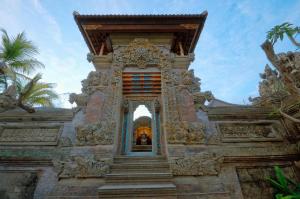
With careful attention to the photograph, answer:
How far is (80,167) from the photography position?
536 centimetres

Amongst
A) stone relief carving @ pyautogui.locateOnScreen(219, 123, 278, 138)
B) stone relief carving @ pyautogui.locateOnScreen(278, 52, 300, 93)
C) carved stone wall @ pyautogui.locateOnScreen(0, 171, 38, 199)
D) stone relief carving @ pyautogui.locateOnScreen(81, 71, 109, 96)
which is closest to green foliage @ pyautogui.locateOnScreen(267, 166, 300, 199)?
stone relief carving @ pyautogui.locateOnScreen(219, 123, 278, 138)

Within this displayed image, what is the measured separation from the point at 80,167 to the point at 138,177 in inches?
60.9

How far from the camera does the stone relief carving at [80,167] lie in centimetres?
528

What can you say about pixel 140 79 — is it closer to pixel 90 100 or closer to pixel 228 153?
pixel 90 100

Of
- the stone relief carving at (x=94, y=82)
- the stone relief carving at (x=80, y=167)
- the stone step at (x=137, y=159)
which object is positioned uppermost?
the stone relief carving at (x=94, y=82)

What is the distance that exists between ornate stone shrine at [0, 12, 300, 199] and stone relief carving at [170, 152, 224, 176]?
0.09 ft

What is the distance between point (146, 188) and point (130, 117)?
3248 millimetres

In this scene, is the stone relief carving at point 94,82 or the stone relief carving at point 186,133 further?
the stone relief carving at point 94,82

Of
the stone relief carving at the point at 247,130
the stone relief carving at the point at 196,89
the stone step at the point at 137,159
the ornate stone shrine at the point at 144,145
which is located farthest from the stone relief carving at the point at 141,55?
the stone step at the point at 137,159

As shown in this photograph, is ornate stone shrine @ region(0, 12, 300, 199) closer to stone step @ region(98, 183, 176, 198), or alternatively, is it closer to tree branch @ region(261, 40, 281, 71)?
stone step @ region(98, 183, 176, 198)

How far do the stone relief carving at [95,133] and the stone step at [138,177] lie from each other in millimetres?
1172

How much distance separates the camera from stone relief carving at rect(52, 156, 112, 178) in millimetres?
5281

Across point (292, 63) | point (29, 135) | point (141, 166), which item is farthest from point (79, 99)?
point (292, 63)

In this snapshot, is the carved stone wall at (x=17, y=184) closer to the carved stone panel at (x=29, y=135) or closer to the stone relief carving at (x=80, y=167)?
the stone relief carving at (x=80, y=167)
